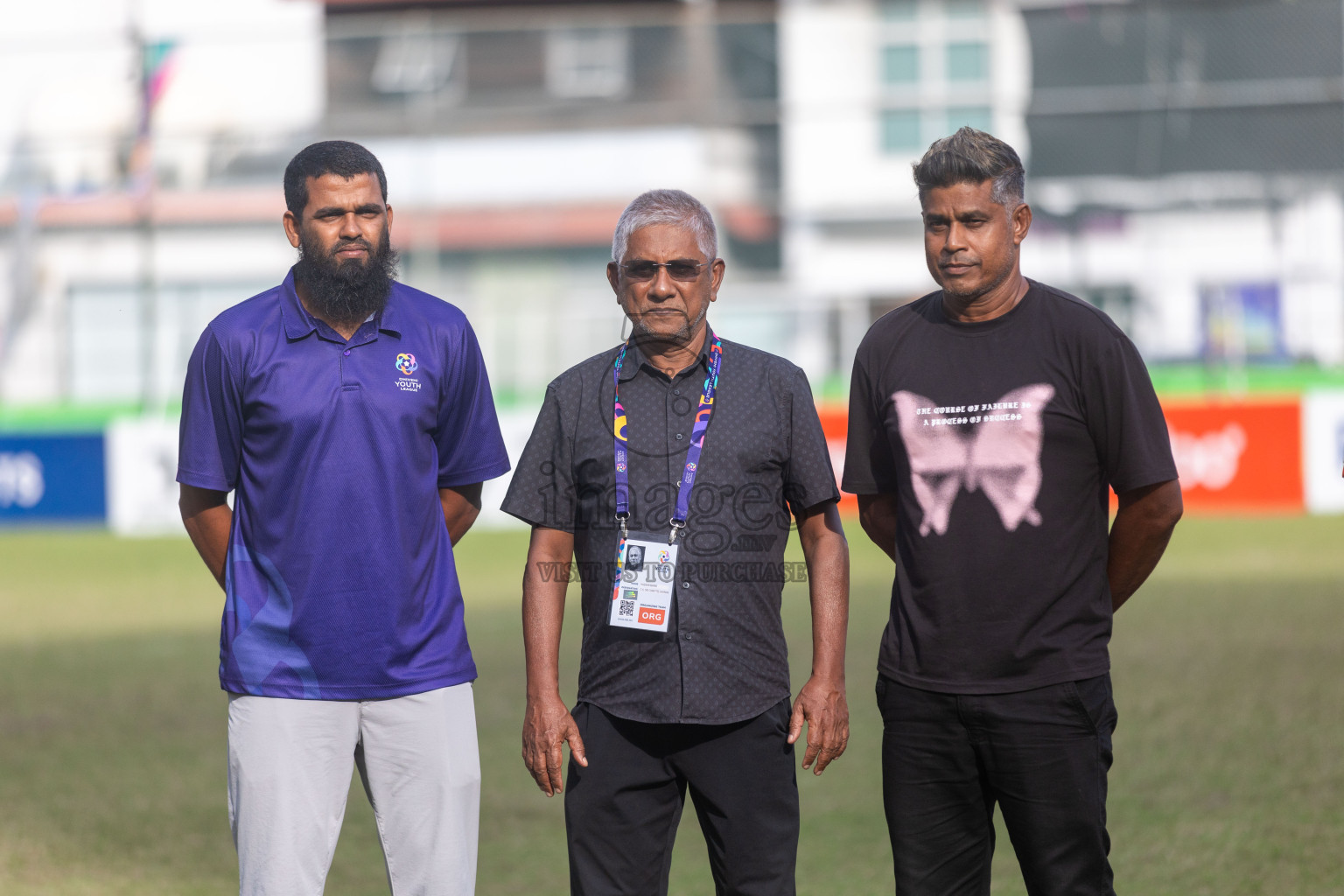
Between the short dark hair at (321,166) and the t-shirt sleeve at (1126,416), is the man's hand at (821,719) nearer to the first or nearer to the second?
the t-shirt sleeve at (1126,416)

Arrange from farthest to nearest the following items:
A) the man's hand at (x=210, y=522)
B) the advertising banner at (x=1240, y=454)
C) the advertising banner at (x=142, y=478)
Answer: the advertising banner at (x=142, y=478) → the advertising banner at (x=1240, y=454) → the man's hand at (x=210, y=522)

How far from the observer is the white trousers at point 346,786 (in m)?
3.08

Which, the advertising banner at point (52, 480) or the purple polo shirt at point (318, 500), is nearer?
the purple polo shirt at point (318, 500)

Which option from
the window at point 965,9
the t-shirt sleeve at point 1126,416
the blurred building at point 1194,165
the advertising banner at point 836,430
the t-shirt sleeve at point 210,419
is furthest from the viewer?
the window at point 965,9

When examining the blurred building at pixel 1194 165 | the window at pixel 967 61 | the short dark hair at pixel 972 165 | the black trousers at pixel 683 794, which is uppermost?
the window at pixel 967 61

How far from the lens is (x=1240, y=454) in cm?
1567

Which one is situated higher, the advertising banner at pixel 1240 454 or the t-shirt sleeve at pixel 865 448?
the t-shirt sleeve at pixel 865 448

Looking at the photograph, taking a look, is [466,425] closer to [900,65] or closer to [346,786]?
[346,786]

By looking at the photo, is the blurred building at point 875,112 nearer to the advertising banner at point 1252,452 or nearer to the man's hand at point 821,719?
the advertising banner at point 1252,452

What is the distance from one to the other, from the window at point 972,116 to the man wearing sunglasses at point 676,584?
1789 cm

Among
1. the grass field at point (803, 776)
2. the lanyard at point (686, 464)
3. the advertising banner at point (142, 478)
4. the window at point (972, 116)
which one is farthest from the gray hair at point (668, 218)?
the window at point (972, 116)

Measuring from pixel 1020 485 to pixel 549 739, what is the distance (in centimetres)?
112

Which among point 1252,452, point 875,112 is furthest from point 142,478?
point 1252,452

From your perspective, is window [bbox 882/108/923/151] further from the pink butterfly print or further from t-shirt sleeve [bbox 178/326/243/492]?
t-shirt sleeve [bbox 178/326/243/492]
